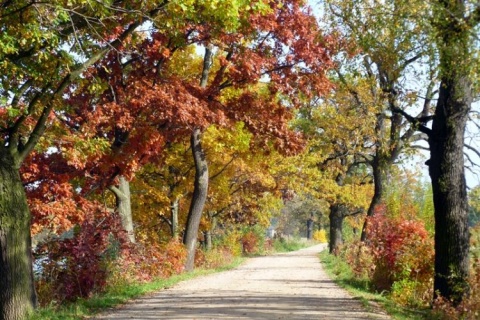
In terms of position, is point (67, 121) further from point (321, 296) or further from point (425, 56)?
point (425, 56)

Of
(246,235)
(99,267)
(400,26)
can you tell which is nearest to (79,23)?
(400,26)

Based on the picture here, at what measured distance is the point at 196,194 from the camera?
2334 cm

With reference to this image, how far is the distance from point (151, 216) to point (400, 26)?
829 inches

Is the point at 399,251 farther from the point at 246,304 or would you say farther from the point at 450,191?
the point at 246,304

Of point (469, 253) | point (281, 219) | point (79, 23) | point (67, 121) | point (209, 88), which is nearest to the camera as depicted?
point (79, 23)

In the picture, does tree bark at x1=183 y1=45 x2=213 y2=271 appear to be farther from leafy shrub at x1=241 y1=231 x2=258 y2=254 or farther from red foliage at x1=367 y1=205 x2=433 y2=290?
leafy shrub at x1=241 y1=231 x2=258 y2=254

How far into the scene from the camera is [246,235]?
5222 centimetres

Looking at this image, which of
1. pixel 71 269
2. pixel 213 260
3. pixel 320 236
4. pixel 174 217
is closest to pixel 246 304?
pixel 71 269

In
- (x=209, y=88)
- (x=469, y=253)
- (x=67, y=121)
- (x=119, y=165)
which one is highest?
(x=209, y=88)

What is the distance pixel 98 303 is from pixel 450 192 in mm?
7310

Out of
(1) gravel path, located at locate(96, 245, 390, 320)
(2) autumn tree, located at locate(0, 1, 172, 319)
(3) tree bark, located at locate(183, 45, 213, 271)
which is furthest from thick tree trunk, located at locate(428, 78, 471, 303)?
(3) tree bark, located at locate(183, 45, 213, 271)

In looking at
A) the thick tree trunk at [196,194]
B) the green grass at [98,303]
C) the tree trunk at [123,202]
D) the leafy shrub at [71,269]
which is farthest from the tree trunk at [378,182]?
the leafy shrub at [71,269]

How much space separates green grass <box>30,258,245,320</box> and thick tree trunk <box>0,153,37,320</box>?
37 cm

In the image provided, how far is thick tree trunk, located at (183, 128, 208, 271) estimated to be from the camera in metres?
23.1
